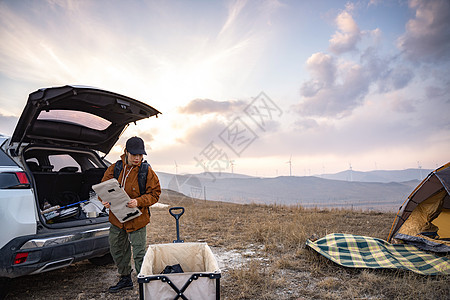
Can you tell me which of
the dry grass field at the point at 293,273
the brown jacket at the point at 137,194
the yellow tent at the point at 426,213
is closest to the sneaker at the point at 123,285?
the brown jacket at the point at 137,194

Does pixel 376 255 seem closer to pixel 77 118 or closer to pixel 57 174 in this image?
pixel 77 118

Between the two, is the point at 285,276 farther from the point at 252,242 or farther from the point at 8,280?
the point at 8,280

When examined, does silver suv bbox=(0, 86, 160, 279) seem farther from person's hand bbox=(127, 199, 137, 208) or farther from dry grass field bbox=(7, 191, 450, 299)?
person's hand bbox=(127, 199, 137, 208)

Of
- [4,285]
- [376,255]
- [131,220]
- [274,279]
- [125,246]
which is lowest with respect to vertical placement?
[274,279]

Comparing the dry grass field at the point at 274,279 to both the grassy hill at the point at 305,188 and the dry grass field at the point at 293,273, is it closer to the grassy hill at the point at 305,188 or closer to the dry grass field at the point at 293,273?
the dry grass field at the point at 293,273

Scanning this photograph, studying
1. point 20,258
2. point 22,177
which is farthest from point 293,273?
point 22,177

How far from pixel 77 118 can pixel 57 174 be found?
0.99 meters

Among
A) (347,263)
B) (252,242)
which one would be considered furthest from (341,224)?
(347,263)

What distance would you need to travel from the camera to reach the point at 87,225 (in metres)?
3.34

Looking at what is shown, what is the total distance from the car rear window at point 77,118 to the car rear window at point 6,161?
2.22 ft

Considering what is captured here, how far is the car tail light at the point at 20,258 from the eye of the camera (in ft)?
8.47

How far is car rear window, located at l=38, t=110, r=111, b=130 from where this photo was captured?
138 inches

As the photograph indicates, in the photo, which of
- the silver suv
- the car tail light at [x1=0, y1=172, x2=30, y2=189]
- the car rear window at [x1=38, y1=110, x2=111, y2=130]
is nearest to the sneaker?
the silver suv

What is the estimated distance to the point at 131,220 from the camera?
3.17 m
